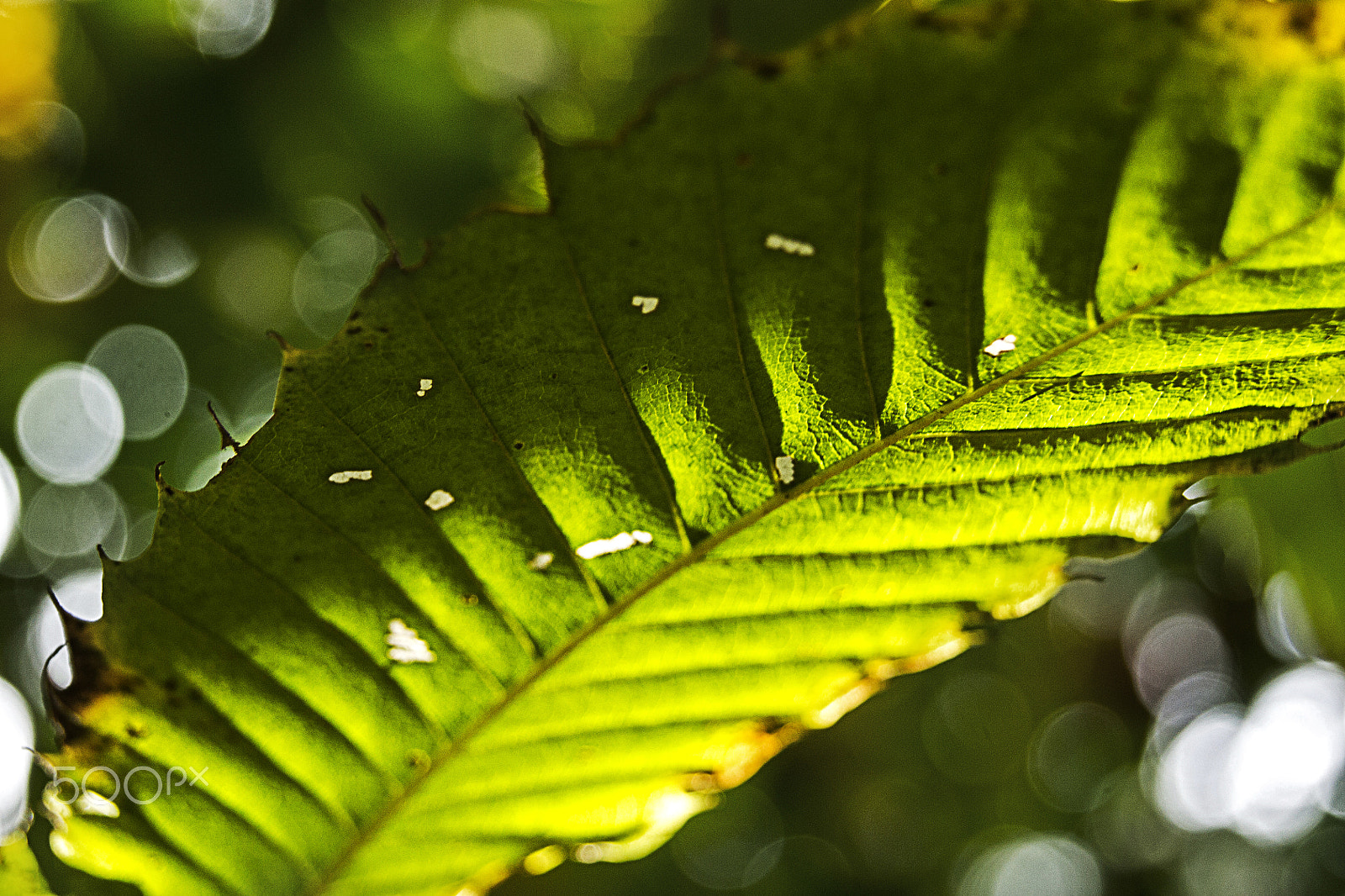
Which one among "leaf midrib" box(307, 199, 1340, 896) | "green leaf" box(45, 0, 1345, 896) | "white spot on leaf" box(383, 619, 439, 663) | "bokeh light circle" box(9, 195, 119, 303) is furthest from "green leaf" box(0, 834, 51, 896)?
"bokeh light circle" box(9, 195, 119, 303)

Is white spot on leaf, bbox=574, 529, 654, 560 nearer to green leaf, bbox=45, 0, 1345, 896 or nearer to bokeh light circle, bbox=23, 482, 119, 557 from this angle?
green leaf, bbox=45, 0, 1345, 896

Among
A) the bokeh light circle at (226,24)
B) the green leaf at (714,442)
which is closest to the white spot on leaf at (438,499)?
the green leaf at (714,442)

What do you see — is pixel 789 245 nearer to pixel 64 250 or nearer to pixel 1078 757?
pixel 64 250

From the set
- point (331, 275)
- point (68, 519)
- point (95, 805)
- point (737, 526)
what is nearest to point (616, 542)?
point (737, 526)

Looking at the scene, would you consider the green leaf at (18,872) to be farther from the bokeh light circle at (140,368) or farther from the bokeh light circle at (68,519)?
the bokeh light circle at (68,519)

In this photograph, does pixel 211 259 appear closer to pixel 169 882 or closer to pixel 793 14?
pixel 793 14
